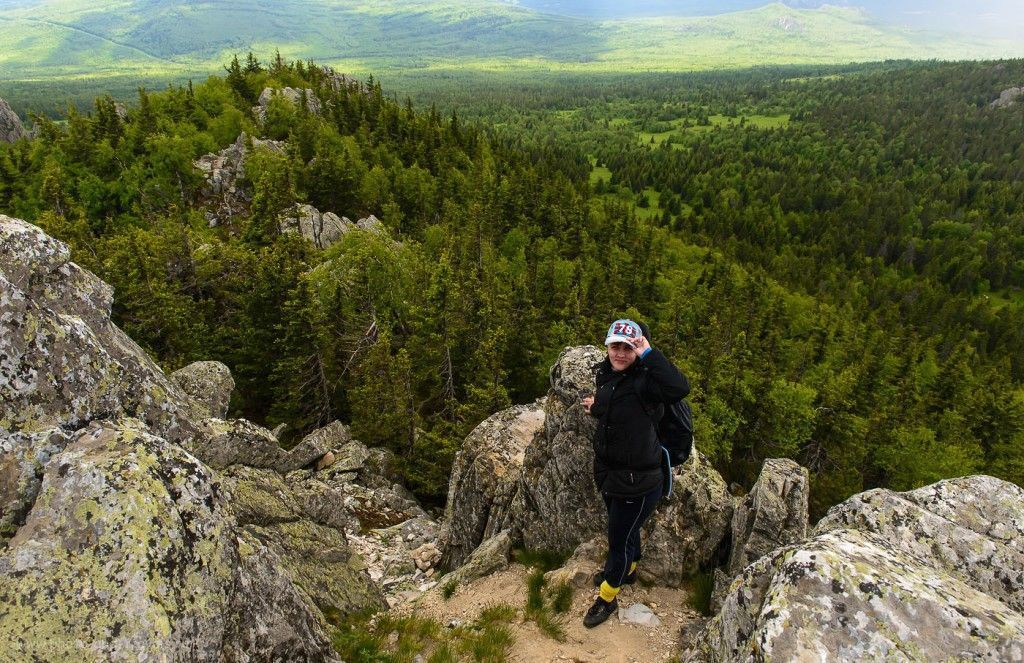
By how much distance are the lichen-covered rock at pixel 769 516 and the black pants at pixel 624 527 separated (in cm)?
308

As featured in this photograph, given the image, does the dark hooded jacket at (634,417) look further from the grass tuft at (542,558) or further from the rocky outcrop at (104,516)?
the rocky outcrop at (104,516)

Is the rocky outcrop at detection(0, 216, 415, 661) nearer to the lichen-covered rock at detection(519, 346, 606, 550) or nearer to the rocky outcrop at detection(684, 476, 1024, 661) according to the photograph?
the lichen-covered rock at detection(519, 346, 606, 550)

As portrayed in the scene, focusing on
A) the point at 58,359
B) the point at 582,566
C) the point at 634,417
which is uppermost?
the point at 58,359

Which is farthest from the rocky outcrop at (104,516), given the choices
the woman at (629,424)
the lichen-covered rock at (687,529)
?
the lichen-covered rock at (687,529)

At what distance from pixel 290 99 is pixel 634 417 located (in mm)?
100779

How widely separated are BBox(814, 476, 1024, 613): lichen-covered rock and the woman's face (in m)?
3.81

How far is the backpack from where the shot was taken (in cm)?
938

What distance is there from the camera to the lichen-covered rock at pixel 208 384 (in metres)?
21.4

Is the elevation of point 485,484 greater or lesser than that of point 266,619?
lesser

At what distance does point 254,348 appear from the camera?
128 feet

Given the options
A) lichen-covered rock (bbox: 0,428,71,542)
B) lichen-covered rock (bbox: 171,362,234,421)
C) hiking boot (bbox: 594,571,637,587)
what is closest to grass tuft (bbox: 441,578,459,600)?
hiking boot (bbox: 594,571,637,587)

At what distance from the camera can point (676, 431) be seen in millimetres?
9516

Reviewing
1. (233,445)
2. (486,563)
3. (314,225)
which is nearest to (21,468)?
(233,445)

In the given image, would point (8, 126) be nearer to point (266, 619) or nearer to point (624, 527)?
point (266, 619)
